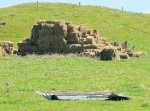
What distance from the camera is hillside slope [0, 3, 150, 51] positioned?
9294 cm

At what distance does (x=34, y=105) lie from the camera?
25.2 meters

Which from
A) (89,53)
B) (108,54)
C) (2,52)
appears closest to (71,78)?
(108,54)

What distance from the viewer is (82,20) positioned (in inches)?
4176

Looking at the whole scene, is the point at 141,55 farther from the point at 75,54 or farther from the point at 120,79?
the point at 120,79

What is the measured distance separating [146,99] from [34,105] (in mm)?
6368

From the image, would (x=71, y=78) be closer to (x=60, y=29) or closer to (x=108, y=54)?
(x=108, y=54)

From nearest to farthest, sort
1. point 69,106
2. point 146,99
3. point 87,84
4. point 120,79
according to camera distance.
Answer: point 69,106 < point 146,99 < point 87,84 < point 120,79

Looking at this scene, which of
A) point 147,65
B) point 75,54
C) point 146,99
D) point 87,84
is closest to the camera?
point 146,99

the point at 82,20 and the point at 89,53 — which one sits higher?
the point at 82,20

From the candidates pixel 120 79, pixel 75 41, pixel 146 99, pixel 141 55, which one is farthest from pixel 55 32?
pixel 146 99

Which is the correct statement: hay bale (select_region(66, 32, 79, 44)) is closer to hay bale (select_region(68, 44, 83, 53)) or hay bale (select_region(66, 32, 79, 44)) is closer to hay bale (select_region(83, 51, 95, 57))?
hay bale (select_region(68, 44, 83, 53))

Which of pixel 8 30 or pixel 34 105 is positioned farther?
pixel 8 30

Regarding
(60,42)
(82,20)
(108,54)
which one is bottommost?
(108,54)

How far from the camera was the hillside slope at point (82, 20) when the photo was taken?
305ft
